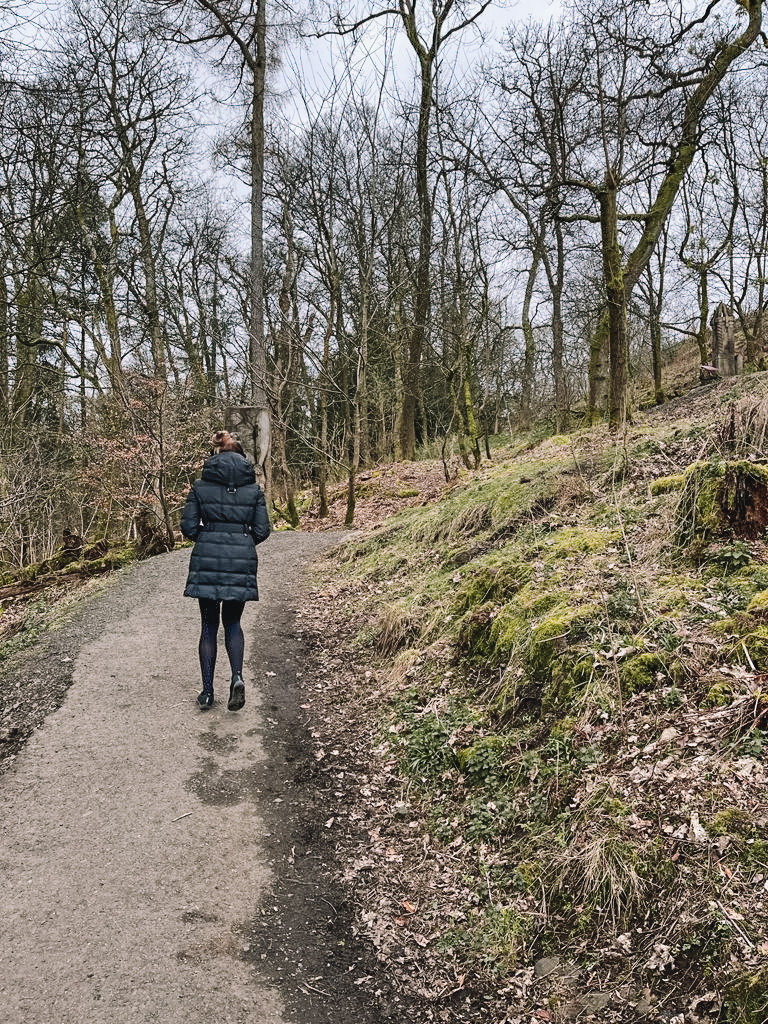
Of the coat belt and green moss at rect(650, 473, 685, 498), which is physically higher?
green moss at rect(650, 473, 685, 498)

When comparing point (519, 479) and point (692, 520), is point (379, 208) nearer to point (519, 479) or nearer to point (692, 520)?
point (519, 479)

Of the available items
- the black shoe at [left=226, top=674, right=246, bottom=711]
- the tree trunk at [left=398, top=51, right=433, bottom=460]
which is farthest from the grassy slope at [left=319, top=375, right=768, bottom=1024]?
the tree trunk at [left=398, top=51, right=433, bottom=460]

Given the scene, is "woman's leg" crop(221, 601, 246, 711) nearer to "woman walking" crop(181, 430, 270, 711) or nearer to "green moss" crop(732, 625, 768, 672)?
"woman walking" crop(181, 430, 270, 711)

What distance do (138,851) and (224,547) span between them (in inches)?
90.6

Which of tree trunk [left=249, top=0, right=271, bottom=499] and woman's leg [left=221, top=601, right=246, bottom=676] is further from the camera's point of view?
tree trunk [left=249, top=0, right=271, bottom=499]

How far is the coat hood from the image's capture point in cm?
540

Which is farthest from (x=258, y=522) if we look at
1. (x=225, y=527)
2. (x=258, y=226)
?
(x=258, y=226)

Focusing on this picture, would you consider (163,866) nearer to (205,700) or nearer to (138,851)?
(138,851)

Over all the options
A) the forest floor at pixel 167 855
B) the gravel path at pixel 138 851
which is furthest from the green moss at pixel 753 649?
the gravel path at pixel 138 851

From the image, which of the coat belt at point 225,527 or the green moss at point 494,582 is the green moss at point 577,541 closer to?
the green moss at point 494,582

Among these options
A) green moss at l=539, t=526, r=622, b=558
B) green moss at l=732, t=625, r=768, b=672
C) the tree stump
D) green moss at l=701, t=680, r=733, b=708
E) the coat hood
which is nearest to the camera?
green moss at l=701, t=680, r=733, b=708

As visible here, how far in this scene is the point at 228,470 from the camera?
5438 millimetres

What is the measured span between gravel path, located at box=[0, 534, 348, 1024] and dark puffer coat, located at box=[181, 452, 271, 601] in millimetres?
1092

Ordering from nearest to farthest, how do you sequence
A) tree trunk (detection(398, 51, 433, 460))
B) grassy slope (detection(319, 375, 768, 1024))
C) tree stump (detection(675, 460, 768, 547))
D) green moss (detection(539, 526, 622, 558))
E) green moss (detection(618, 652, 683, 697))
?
grassy slope (detection(319, 375, 768, 1024)) < green moss (detection(618, 652, 683, 697)) < tree stump (detection(675, 460, 768, 547)) < green moss (detection(539, 526, 622, 558)) < tree trunk (detection(398, 51, 433, 460))
